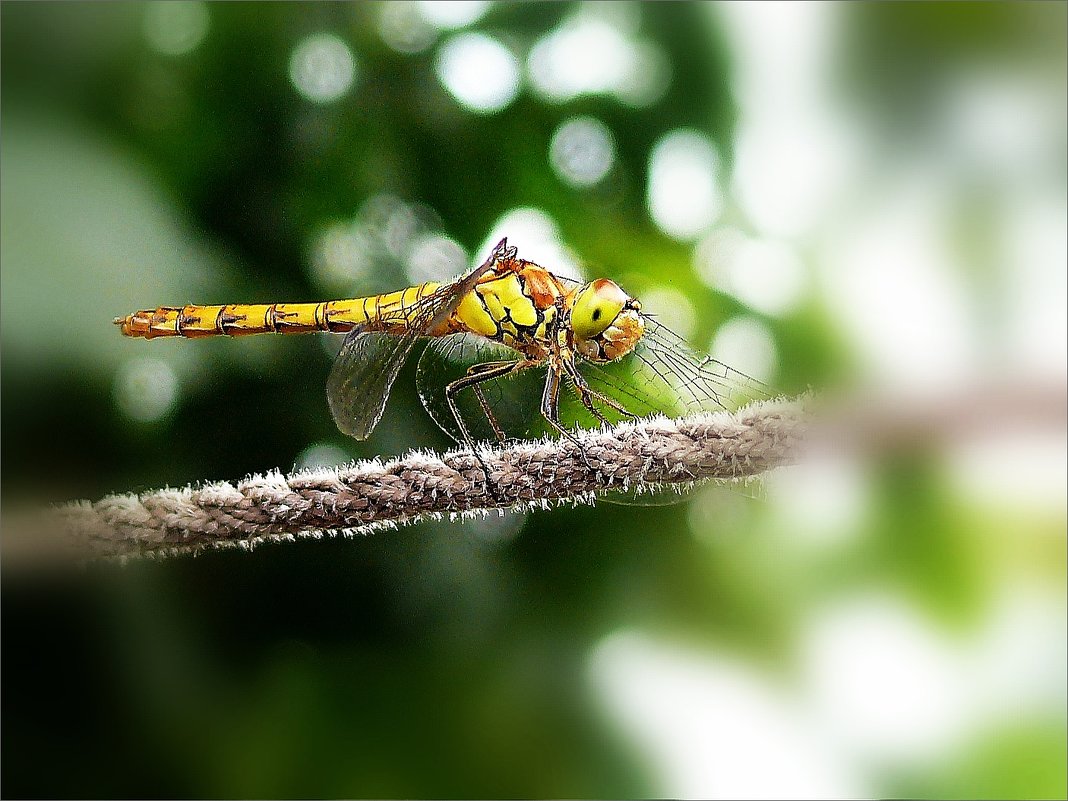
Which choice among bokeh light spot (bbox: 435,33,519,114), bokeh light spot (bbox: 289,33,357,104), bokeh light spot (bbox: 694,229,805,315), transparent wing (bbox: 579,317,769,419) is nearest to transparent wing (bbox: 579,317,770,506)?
transparent wing (bbox: 579,317,769,419)

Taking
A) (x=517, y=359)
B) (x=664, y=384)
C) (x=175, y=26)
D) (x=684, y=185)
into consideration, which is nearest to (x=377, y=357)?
(x=517, y=359)

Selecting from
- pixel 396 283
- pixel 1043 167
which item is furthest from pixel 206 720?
pixel 1043 167

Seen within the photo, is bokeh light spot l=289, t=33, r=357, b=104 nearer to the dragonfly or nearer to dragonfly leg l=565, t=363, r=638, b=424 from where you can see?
the dragonfly

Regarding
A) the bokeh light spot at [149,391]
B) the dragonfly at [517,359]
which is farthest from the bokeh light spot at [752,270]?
the bokeh light spot at [149,391]

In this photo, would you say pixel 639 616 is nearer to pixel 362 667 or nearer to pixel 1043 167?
pixel 362 667

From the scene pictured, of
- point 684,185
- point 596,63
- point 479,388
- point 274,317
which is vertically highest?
point 596,63

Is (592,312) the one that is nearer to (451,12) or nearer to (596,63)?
(596,63)
